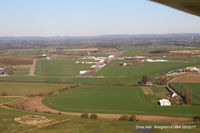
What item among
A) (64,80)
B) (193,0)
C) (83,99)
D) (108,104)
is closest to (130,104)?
(108,104)

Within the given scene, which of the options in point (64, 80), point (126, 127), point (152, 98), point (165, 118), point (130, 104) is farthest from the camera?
point (64, 80)

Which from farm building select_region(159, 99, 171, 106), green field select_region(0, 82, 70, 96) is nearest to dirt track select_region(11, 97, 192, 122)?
green field select_region(0, 82, 70, 96)

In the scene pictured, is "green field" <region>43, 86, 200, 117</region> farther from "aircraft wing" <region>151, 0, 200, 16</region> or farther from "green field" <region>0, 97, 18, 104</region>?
"aircraft wing" <region>151, 0, 200, 16</region>

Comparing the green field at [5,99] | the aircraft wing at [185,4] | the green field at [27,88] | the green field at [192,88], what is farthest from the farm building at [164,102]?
the aircraft wing at [185,4]

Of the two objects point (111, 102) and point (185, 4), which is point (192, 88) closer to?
point (111, 102)

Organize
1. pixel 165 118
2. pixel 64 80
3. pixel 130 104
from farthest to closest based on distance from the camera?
pixel 64 80
pixel 130 104
pixel 165 118

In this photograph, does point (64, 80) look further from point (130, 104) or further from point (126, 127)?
point (126, 127)

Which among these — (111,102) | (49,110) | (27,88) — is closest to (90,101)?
(111,102)
